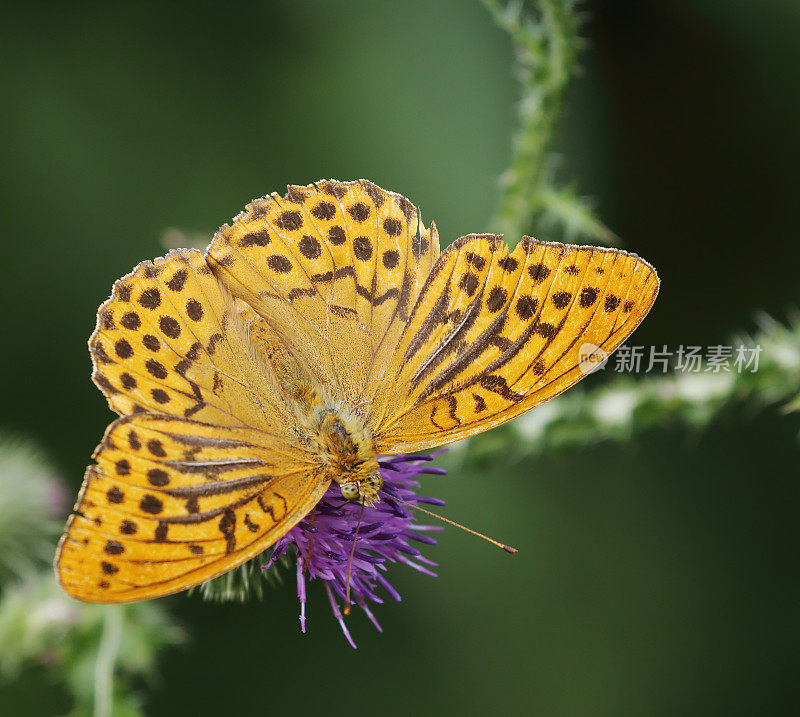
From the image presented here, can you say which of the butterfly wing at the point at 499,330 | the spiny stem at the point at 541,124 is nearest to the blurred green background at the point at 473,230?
the spiny stem at the point at 541,124

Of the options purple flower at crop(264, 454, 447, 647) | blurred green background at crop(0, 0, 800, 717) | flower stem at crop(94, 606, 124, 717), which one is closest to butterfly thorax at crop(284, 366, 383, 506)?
purple flower at crop(264, 454, 447, 647)

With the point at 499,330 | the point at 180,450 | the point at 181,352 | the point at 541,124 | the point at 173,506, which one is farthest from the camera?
the point at 541,124

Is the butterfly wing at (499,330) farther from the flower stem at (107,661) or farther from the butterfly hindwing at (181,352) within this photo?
the flower stem at (107,661)

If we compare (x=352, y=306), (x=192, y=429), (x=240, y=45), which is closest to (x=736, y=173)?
→ (x=240, y=45)

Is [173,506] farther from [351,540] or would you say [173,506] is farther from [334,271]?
[334,271]

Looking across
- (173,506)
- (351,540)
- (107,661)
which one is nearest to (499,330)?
(351,540)

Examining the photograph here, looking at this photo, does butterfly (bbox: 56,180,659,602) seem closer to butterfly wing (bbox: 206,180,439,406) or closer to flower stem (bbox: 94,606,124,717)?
butterfly wing (bbox: 206,180,439,406)
